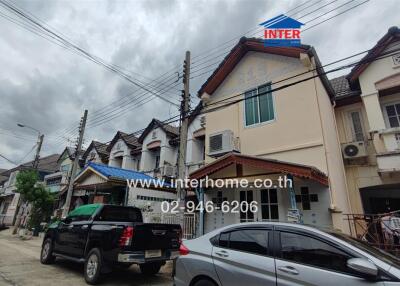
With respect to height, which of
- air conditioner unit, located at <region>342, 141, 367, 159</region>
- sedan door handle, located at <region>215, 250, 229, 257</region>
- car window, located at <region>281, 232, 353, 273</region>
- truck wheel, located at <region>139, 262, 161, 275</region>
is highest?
air conditioner unit, located at <region>342, 141, 367, 159</region>

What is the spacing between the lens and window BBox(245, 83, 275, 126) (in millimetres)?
10117

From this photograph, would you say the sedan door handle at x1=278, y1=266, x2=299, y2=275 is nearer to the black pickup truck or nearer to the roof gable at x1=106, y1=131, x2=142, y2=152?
the black pickup truck

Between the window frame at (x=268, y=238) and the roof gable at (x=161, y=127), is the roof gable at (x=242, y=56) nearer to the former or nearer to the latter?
the roof gable at (x=161, y=127)

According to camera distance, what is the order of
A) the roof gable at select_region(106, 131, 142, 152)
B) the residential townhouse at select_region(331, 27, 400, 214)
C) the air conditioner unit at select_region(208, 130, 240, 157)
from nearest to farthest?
the residential townhouse at select_region(331, 27, 400, 214) < the air conditioner unit at select_region(208, 130, 240, 157) < the roof gable at select_region(106, 131, 142, 152)

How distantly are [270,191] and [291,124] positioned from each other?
256 centimetres

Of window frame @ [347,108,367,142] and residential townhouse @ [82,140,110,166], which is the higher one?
residential townhouse @ [82,140,110,166]

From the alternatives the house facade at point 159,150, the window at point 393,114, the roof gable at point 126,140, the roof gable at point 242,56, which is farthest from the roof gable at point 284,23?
the roof gable at point 126,140

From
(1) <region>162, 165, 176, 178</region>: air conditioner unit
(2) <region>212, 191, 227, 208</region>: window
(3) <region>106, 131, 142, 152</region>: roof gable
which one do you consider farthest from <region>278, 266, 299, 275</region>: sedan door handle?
(3) <region>106, 131, 142, 152</region>: roof gable

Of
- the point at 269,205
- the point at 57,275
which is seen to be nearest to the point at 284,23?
the point at 269,205

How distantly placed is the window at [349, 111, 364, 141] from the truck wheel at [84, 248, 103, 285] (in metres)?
10.2

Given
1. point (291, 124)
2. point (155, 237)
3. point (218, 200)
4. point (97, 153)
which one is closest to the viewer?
point (155, 237)

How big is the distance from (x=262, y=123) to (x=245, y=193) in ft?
9.34

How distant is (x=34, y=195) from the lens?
55.3ft

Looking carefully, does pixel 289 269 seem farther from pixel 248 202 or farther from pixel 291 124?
pixel 291 124
